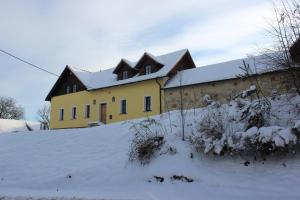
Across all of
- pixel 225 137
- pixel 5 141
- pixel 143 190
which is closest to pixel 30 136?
pixel 5 141

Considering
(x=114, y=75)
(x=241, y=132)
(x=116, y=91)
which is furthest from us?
(x=114, y=75)

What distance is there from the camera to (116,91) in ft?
101

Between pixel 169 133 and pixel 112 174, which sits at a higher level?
pixel 169 133

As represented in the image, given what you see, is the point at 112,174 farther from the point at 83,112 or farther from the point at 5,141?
the point at 83,112

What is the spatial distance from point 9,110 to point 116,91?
51208mm

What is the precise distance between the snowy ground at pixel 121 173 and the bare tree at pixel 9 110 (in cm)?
6345

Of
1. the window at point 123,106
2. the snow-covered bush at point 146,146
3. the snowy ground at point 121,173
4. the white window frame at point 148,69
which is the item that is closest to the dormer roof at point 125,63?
the white window frame at point 148,69

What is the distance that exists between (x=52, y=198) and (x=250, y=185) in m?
4.66

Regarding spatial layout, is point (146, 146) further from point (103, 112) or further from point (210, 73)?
point (103, 112)

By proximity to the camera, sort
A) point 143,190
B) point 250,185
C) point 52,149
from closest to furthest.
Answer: point 250,185 → point 143,190 → point 52,149

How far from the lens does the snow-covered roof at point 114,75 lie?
2784 cm

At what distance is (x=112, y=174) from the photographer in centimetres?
920

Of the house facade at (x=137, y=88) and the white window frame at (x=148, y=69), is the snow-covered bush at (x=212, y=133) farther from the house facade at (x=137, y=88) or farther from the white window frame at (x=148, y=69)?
the white window frame at (x=148, y=69)

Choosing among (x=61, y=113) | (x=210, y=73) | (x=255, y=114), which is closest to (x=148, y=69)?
(x=210, y=73)
